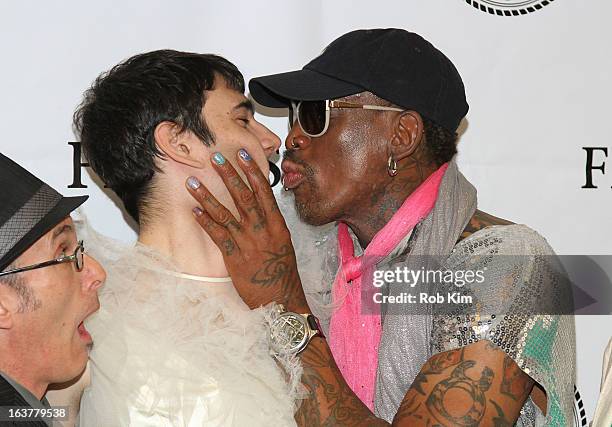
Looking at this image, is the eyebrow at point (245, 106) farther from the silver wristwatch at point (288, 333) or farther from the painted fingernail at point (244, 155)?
the silver wristwatch at point (288, 333)

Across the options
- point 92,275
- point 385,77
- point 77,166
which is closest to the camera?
point 92,275

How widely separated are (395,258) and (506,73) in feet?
2.19

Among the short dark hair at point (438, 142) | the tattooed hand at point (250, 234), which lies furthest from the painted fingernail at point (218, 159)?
the short dark hair at point (438, 142)

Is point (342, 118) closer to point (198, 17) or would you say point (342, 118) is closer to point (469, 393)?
point (198, 17)

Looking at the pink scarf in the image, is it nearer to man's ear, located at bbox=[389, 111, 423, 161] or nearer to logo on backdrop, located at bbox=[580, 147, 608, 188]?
man's ear, located at bbox=[389, 111, 423, 161]

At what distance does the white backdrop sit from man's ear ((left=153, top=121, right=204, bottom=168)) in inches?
19.9

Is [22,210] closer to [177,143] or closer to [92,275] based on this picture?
[92,275]

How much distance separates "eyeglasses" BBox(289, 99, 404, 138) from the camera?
1.91m

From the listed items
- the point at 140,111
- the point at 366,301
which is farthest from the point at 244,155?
the point at 366,301

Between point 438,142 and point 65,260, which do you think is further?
point 438,142

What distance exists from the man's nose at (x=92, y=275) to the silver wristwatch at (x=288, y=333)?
12.9 inches

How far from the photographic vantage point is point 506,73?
2.28m

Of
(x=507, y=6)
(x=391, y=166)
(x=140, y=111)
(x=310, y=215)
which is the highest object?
(x=507, y=6)

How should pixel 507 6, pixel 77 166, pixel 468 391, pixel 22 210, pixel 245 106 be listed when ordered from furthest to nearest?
1. pixel 507 6
2. pixel 77 166
3. pixel 245 106
4. pixel 468 391
5. pixel 22 210
